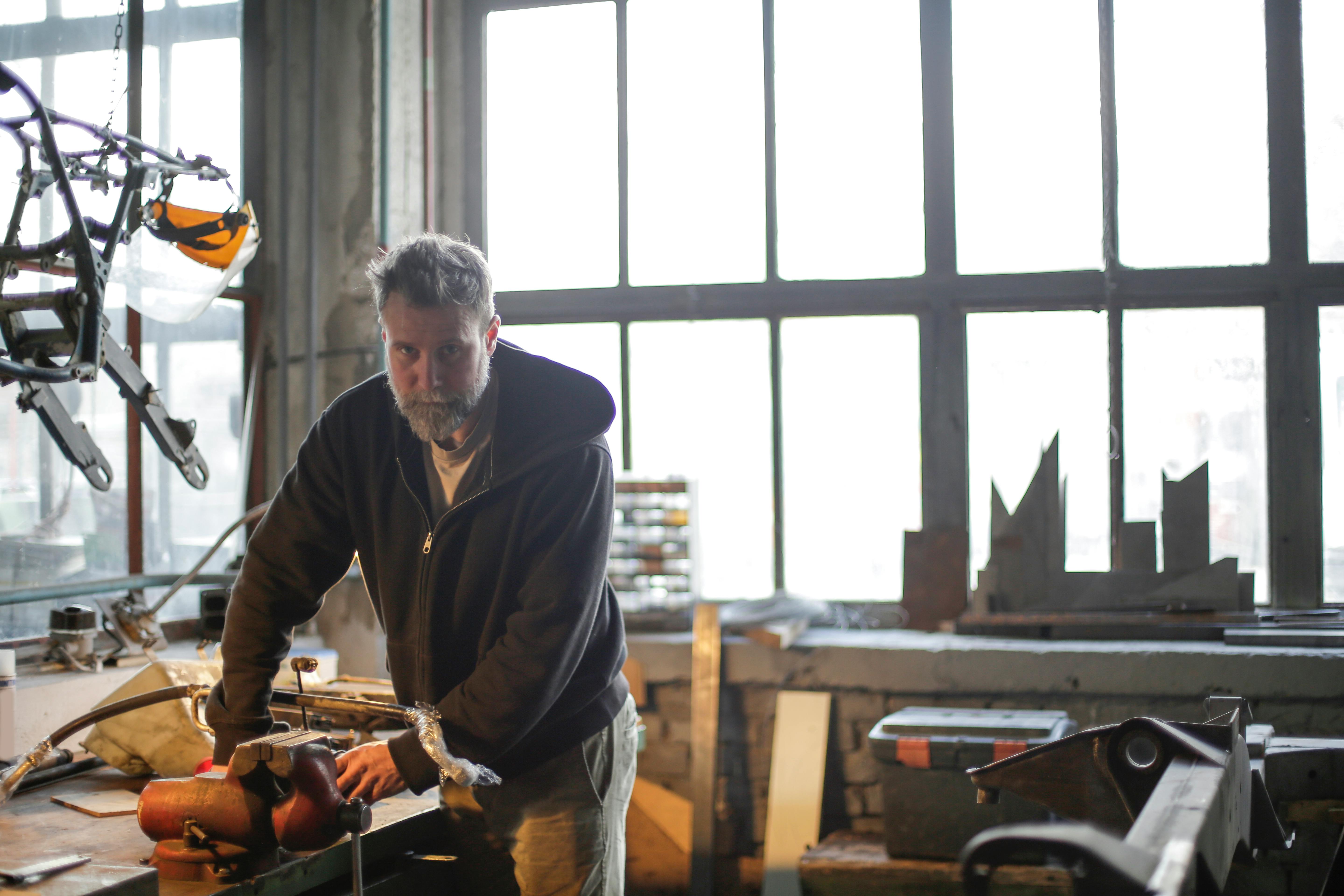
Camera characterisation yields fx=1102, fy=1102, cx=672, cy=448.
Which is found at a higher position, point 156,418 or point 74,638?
point 156,418

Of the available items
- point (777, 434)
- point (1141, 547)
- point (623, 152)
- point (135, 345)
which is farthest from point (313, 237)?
point (1141, 547)

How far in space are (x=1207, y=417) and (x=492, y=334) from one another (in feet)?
8.07

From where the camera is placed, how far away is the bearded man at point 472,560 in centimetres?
166

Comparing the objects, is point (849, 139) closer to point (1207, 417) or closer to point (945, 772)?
point (1207, 417)

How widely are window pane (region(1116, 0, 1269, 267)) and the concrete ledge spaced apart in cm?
121

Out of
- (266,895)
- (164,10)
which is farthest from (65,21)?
(266,895)

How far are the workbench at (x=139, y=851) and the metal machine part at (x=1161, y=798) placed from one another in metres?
0.96

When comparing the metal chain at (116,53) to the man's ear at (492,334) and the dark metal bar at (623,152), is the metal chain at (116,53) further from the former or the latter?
the man's ear at (492,334)

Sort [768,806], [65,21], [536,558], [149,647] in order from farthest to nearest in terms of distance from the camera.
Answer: [768,806]
[65,21]
[149,647]
[536,558]

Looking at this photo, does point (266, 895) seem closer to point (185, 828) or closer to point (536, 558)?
point (185, 828)

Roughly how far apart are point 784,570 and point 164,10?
263cm

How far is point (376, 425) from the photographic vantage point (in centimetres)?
184

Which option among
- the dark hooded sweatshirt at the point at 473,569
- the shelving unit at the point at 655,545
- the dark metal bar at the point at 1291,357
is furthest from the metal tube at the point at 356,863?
the dark metal bar at the point at 1291,357

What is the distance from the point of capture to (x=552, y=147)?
12.7ft
